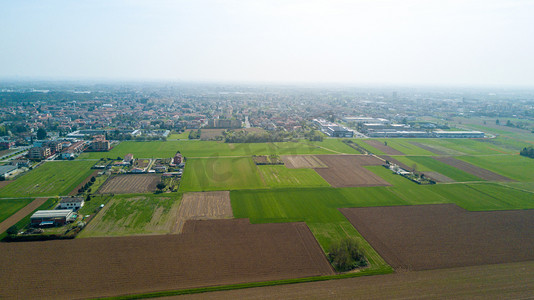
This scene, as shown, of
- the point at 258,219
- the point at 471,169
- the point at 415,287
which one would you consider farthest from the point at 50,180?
the point at 471,169

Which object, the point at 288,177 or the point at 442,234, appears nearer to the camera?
the point at 442,234

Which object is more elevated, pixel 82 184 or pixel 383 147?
pixel 383 147

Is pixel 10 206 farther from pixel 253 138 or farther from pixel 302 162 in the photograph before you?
pixel 253 138

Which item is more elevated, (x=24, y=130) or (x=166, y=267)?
(x=24, y=130)

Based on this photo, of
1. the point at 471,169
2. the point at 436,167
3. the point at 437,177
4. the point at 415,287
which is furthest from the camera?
the point at 436,167

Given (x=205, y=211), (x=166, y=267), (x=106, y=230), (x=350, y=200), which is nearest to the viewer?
(x=166, y=267)

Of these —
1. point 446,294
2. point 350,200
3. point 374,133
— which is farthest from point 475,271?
point 374,133

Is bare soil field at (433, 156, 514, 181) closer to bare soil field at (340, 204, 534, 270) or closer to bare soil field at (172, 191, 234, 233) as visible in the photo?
bare soil field at (340, 204, 534, 270)

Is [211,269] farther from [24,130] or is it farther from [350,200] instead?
[24,130]
